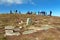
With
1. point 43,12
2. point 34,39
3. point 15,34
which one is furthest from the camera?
point 43,12

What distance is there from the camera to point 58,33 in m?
30.6

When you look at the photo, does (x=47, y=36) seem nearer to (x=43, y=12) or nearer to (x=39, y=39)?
(x=39, y=39)

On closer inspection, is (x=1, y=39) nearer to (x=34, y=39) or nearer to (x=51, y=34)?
(x=34, y=39)

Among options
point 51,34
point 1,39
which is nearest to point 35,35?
point 51,34

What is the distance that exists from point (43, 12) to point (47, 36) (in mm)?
54282

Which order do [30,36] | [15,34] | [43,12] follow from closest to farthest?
[30,36] < [15,34] < [43,12]

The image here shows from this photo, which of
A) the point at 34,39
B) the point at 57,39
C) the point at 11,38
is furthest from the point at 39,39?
the point at 11,38

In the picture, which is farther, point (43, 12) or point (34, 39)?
point (43, 12)

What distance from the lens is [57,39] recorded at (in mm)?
27578

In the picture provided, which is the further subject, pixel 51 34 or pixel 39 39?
pixel 51 34

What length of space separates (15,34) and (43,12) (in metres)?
52.7

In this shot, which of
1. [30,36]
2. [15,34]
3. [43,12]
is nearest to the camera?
[30,36]

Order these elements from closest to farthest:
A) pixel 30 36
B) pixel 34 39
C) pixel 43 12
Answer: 1. pixel 34 39
2. pixel 30 36
3. pixel 43 12

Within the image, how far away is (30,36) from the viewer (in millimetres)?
28781
